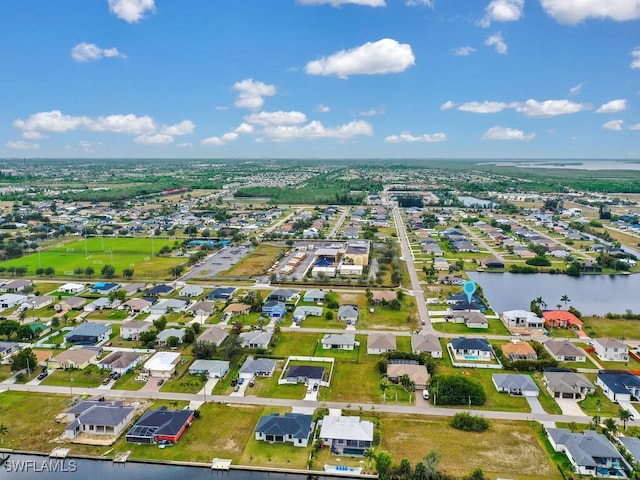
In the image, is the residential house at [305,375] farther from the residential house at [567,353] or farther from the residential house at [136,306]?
the residential house at [136,306]

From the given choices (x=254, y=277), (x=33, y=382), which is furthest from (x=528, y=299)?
(x=33, y=382)

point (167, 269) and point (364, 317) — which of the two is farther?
point (167, 269)

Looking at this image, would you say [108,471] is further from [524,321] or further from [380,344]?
[524,321]

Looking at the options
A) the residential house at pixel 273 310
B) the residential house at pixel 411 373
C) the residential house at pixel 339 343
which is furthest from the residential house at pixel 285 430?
the residential house at pixel 273 310

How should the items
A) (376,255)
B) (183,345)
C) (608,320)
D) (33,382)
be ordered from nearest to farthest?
1. (33,382)
2. (183,345)
3. (608,320)
4. (376,255)

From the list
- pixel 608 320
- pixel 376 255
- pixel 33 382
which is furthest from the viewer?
pixel 376 255

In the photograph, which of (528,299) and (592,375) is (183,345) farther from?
(528,299)
